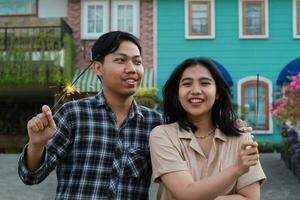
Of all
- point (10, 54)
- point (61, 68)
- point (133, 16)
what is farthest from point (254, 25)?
point (10, 54)

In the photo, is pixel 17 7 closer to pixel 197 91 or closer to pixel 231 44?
pixel 231 44

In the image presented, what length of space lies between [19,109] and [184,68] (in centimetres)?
1573

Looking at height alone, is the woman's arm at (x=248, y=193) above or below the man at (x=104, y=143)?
below

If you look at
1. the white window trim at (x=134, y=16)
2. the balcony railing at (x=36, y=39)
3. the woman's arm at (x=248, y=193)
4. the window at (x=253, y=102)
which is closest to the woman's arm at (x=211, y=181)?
the woman's arm at (x=248, y=193)

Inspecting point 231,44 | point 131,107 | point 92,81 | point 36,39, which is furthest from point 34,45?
point 131,107

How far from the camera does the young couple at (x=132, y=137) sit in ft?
6.65

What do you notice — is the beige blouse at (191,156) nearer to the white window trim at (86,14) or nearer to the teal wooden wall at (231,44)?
the teal wooden wall at (231,44)

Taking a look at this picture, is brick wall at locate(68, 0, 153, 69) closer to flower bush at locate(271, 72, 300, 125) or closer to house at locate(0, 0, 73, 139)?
house at locate(0, 0, 73, 139)

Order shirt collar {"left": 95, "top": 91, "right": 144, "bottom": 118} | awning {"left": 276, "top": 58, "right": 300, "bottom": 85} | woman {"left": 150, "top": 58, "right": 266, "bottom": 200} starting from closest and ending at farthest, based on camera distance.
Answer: woman {"left": 150, "top": 58, "right": 266, "bottom": 200} → shirt collar {"left": 95, "top": 91, "right": 144, "bottom": 118} → awning {"left": 276, "top": 58, "right": 300, "bottom": 85}

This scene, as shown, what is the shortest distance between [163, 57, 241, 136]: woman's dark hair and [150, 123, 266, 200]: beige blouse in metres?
0.04

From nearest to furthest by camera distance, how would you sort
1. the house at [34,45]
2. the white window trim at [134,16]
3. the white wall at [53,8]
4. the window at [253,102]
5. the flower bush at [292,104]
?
1. the flower bush at [292,104]
2. the house at [34,45]
3. the window at [253,102]
4. the white window trim at [134,16]
5. the white wall at [53,8]

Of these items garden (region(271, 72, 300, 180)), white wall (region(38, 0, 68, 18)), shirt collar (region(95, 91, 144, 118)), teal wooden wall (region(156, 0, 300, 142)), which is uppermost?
white wall (region(38, 0, 68, 18))

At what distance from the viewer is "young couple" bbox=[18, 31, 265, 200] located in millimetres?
2027

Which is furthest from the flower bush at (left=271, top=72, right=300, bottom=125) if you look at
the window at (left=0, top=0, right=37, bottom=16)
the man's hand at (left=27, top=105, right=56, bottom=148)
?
the window at (left=0, top=0, right=37, bottom=16)
